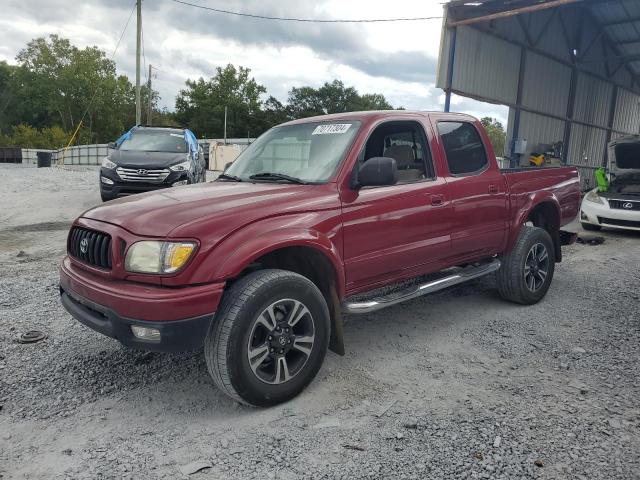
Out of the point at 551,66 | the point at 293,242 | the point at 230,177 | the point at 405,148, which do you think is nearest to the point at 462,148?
the point at 405,148

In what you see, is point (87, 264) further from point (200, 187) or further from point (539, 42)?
point (539, 42)

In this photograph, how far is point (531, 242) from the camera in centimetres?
480

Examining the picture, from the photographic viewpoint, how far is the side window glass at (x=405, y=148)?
3850 mm

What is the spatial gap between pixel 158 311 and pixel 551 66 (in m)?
20.7

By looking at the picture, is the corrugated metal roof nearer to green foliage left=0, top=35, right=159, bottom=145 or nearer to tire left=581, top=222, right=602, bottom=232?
tire left=581, top=222, right=602, bottom=232

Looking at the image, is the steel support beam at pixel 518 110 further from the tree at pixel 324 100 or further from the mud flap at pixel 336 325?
the tree at pixel 324 100

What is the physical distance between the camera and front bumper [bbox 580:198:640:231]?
9336mm

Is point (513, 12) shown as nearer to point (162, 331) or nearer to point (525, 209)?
point (525, 209)

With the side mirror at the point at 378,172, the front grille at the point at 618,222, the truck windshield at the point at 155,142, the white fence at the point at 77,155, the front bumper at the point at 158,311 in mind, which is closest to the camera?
the front bumper at the point at 158,311

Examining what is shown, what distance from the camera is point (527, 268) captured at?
484 cm

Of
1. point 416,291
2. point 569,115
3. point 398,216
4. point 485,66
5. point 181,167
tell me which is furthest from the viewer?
point 569,115

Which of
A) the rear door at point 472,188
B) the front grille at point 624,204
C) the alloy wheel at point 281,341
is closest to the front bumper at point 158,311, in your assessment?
the alloy wheel at point 281,341

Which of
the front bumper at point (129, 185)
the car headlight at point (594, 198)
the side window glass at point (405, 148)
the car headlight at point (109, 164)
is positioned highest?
the side window glass at point (405, 148)

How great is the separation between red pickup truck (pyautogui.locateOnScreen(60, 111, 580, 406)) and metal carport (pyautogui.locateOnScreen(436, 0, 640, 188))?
33.9 feet
